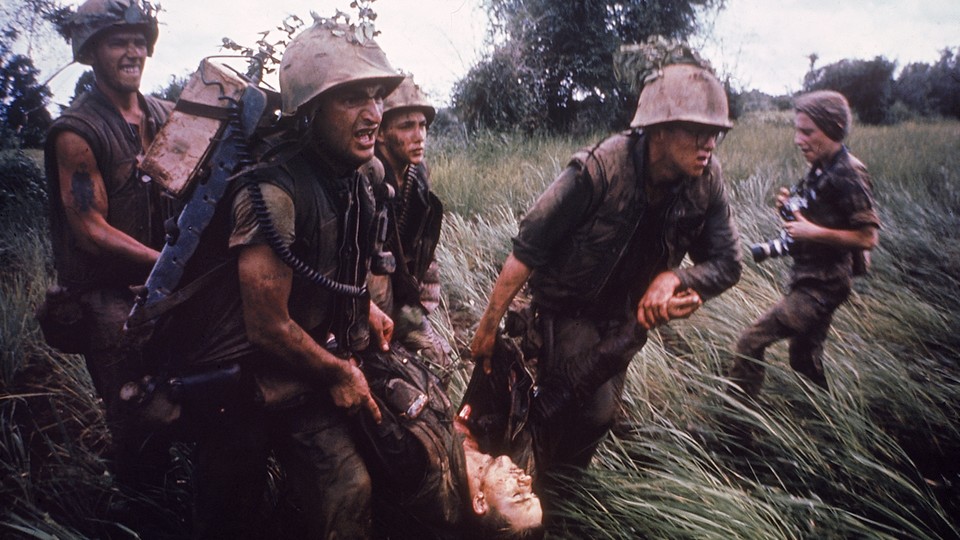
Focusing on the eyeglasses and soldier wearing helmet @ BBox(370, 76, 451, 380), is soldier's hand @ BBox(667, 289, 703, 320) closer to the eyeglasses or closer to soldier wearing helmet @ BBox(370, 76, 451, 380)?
the eyeglasses

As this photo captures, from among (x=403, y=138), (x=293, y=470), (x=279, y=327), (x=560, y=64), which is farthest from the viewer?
(x=560, y=64)

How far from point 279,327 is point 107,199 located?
1.68m

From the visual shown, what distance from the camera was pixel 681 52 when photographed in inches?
92.5

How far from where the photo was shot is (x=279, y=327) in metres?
1.62

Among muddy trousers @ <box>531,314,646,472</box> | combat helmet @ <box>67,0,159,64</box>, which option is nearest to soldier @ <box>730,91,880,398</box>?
muddy trousers @ <box>531,314,646,472</box>

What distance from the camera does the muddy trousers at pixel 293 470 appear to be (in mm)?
1821

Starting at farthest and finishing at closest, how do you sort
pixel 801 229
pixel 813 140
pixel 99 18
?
pixel 813 140
pixel 801 229
pixel 99 18

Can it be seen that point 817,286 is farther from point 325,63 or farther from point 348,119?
point 325,63

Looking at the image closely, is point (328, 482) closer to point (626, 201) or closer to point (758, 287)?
point (626, 201)

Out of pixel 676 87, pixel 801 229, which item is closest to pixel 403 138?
pixel 676 87

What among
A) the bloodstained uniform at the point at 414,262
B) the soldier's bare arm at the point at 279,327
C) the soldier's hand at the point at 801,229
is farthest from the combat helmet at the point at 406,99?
the soldier's hand at the point at 801,229

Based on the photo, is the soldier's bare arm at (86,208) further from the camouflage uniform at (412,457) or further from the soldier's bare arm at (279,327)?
the camouflage uniform at (412,457)

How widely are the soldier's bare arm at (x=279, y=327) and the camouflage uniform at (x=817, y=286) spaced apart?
2.47 meters

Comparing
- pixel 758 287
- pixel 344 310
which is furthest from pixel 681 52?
pixel 758 287
